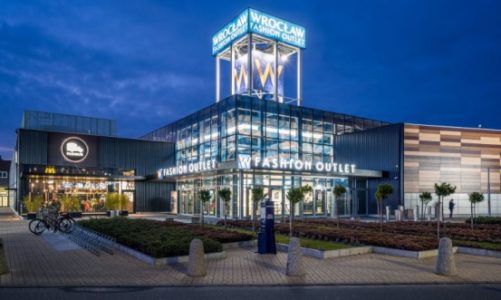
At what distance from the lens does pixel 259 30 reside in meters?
47.9

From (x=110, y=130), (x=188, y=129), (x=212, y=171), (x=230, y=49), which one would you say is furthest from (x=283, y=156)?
(x=110, y=130)

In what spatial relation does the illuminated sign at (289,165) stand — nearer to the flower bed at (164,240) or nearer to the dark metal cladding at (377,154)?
the dark metal cladding at (377,154)

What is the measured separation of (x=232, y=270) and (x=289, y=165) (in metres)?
22.7

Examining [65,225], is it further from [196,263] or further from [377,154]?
[377,154]

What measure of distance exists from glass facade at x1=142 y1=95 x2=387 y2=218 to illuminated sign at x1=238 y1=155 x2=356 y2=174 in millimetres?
1825

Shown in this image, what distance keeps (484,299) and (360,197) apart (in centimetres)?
3483

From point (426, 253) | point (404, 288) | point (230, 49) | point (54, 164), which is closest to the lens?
point (404, 288)

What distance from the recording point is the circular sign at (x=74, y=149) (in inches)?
1746

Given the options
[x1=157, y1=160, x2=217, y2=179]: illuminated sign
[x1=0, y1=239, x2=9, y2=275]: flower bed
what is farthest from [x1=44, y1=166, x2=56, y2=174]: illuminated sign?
[x1=0, y1=239, x2=9, y2=275]: flower bed

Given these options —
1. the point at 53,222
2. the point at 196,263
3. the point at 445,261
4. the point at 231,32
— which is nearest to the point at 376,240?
the point at 445,261

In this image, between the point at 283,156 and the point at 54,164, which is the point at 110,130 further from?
the point at 283,156

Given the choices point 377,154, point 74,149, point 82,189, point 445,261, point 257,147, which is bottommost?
point 445,261

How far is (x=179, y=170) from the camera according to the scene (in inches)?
1575

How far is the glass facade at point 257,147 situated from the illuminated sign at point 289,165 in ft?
5.99
